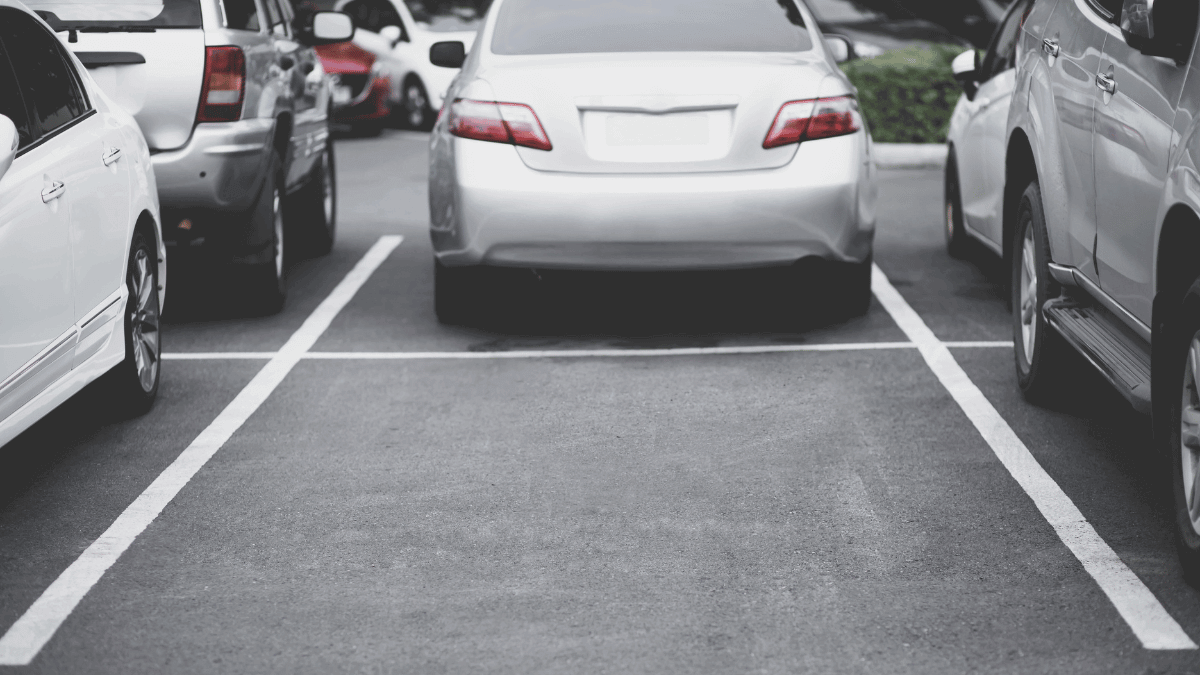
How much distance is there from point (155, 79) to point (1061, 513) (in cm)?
440

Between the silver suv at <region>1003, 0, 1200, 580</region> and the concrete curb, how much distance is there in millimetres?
8404

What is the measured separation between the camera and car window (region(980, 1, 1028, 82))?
8.65 meters

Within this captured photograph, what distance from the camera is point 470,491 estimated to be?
499 centimetres

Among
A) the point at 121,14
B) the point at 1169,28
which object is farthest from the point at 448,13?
the point at 1169,28

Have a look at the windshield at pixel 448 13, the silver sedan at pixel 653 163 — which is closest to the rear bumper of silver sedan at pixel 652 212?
the silver sedan at pixel 653 163

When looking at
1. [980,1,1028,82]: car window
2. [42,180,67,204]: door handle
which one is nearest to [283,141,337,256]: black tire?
[980,1,1028,82]: car window

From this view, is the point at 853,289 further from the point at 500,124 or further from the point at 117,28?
the point at 117,28

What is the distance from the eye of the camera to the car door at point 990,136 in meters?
7.99

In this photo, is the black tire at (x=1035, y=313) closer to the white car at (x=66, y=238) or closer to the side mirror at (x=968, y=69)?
the side mirror at (x=968, y=69)

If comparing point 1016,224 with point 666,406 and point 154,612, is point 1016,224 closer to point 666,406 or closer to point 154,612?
point 666,406

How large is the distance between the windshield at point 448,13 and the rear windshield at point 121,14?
39.9 feet

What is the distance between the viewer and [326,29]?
31.4 ft

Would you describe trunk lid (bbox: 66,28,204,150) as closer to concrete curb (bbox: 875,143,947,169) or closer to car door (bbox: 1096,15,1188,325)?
car door (bbox: 1096,15,1188,325)

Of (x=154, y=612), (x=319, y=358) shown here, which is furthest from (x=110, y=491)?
(x=319, y=358)
